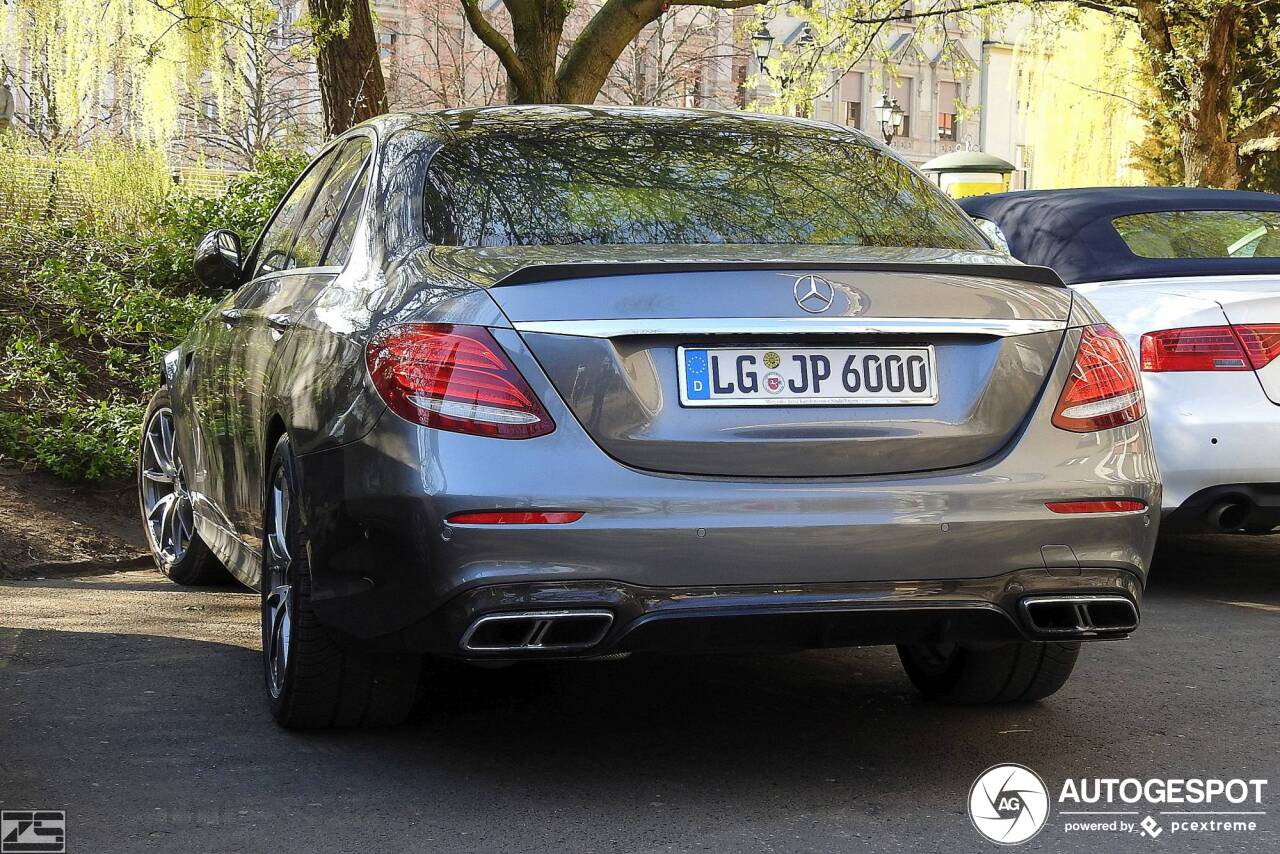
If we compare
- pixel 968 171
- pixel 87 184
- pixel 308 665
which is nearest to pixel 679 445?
pixel 308 665

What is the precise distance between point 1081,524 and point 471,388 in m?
1.37

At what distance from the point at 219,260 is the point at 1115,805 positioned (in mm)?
3374

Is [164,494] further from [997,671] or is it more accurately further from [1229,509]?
[1229,509]

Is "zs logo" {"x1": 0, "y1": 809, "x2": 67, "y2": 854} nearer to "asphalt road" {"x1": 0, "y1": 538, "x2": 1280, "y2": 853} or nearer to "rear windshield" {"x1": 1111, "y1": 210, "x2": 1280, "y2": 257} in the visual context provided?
"asphalt road" {"x1": 0, "y1": 538, "x2": 1280, "y2": 853}

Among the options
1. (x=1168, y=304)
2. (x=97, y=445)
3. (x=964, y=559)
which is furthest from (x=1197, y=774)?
(x=97, y=445)

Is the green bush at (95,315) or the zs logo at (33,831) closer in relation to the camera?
the zs logo at (33,831)

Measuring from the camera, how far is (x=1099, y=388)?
414 centimetres

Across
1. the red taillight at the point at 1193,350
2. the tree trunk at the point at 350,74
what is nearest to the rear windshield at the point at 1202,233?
the red taillight at the point at 1193,350

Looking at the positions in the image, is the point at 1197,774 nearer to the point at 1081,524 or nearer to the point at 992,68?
the point at 1081,524

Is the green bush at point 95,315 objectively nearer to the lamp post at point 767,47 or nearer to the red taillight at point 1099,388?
the red taillight at point 1099,388

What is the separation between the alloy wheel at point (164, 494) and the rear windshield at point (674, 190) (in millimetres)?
2836

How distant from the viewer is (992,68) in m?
67.6

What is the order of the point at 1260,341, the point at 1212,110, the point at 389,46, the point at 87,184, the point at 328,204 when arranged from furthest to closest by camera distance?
the point at 389,46
the point at 1212,110
the point at 87,184
the point at 1260,341
the point at 328,204

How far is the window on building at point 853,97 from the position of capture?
62.1m
